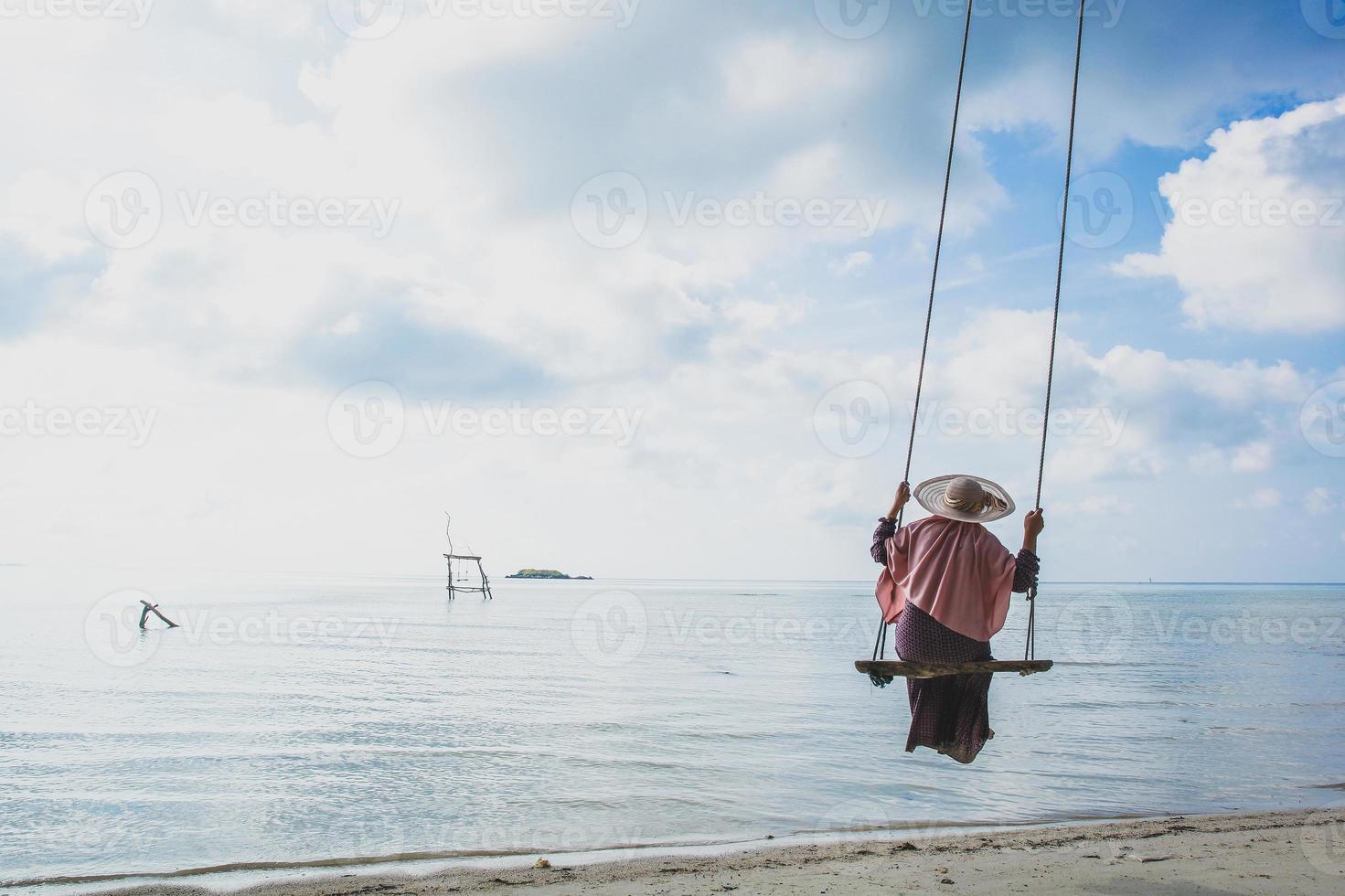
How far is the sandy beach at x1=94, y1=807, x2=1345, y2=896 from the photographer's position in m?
5.66

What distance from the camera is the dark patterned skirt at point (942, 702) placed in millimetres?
5090

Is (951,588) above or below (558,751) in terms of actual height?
above

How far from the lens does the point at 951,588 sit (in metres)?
5.02

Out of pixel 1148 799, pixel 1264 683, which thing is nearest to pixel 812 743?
pixel 1148 799

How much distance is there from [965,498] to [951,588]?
1.76 ft

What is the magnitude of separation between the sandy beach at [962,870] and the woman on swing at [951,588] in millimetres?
1248

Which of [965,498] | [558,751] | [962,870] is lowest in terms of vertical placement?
[558,751]

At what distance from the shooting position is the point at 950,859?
21.1ft

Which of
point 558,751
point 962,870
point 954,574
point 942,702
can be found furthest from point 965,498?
point 558,751

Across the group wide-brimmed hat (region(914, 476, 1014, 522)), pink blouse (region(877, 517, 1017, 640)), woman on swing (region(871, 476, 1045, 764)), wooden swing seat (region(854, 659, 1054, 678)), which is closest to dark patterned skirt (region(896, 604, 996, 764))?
woman on swing (region(871, 476, 1045, 764))

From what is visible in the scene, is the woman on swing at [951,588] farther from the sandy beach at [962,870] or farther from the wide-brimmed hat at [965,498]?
the sandy beach at [962,870]

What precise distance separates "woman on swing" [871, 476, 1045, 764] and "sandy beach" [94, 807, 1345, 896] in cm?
125

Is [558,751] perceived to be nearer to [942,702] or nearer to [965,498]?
[942,702]

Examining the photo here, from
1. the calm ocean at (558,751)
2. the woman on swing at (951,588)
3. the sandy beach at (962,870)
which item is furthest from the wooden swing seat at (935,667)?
the calm ocean at (558,751)
